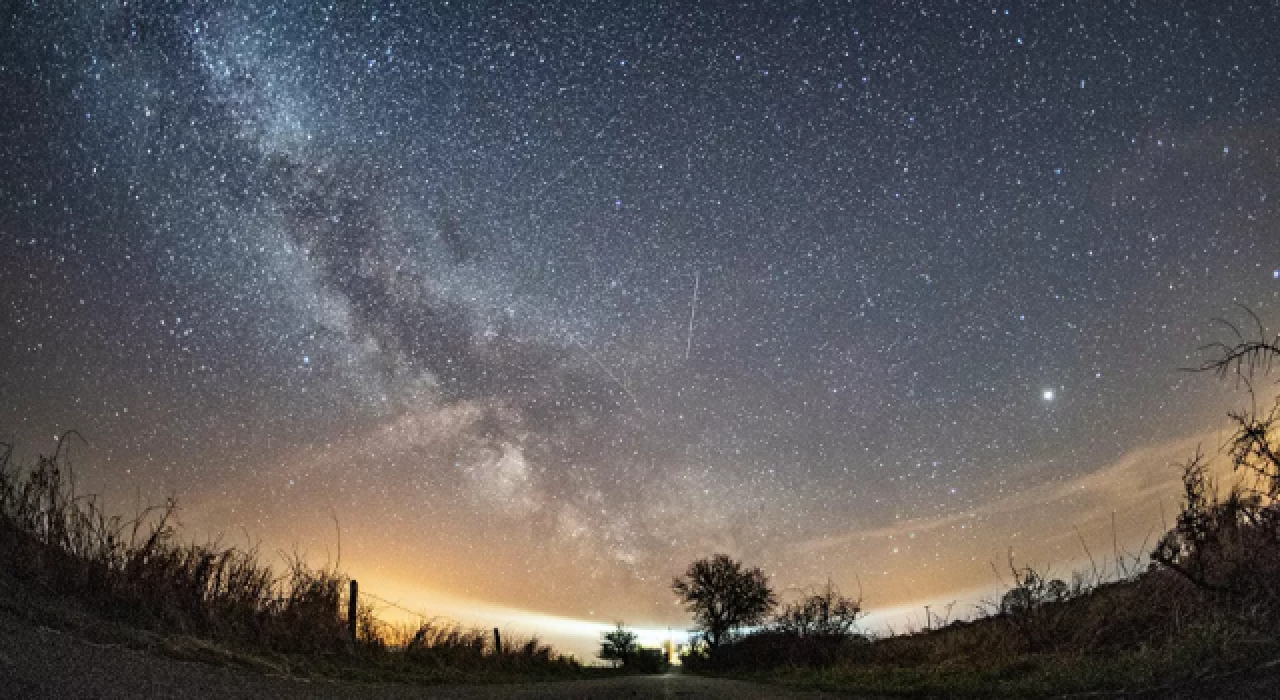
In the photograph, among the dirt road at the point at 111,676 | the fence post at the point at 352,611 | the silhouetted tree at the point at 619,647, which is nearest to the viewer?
the dirt road at the point at 111,676

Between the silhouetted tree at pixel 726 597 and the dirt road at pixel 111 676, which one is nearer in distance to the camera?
the dirt road at pixel 111 676

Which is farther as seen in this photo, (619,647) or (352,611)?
(619,647)

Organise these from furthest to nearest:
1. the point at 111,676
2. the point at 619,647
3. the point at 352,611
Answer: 1. the point at 619,647
2. the point at 352,611
3. the point at 111,676

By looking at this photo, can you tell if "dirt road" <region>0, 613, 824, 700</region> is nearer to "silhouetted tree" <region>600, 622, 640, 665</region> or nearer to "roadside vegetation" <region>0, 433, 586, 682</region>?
"roadside vegetation" <region>0, 433, 586, 682</region>

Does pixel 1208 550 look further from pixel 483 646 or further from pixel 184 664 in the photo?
pixel 483 646

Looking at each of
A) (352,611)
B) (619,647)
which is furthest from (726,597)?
(352,611)

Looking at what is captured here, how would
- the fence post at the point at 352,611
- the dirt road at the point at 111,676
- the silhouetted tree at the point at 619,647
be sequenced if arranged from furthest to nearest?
the silhouetted tree at the point at 619,647, the fence post at the point at 352,611, the dirt road at the point at 111,676

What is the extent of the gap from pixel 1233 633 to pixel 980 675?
396 cm

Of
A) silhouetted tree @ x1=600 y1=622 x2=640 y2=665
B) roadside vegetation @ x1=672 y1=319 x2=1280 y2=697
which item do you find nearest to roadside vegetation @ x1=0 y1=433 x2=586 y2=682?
roadside vegetation @ x1=672 y1=319 x2=1280 y2=697

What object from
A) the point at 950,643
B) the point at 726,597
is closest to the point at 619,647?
the point at 726,597

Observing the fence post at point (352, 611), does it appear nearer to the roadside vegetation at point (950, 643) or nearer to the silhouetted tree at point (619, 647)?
the roadside vegetation at point (950, 643)

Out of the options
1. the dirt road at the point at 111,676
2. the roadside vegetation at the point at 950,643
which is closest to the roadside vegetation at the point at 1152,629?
the roadside vegetation at the point at 950,643

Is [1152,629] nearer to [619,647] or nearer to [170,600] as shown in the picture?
[170,600]

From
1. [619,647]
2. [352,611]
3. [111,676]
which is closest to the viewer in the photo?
[111,676]
